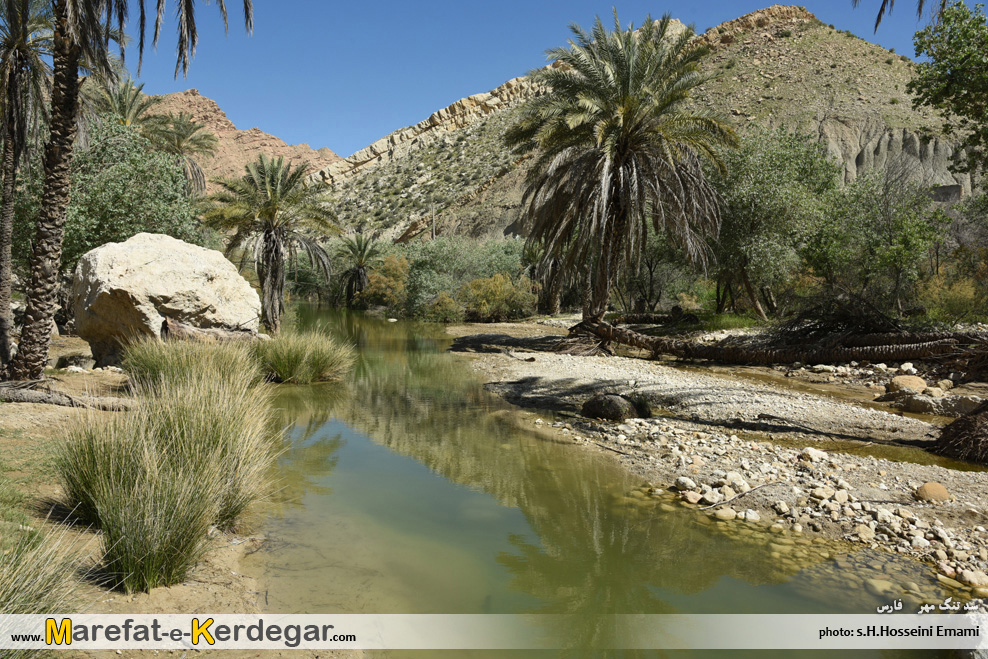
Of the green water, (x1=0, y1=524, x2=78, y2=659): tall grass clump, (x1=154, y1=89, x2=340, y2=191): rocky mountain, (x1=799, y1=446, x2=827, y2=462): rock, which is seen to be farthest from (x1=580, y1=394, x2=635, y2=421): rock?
(x1=154, y1=89, x2=340, y2=191): rocky mountain

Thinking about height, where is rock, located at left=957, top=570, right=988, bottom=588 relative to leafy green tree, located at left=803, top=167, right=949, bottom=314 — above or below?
below

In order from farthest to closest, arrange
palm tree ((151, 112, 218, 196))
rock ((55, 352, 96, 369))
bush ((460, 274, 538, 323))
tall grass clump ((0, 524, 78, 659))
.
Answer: bush ((460, 274, 538, 323))
palm tree ((151, 112, 218, 196))
rock ((55, 352, 96, 369))
tall grass clump ((0, 524, 78, 659))

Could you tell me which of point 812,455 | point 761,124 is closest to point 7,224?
point 812,455

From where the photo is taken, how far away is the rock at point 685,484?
6563 millimetres

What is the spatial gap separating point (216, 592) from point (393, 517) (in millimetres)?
2179

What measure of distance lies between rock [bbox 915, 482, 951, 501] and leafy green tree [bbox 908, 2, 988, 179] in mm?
12393

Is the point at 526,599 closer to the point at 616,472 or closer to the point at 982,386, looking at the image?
the point at 616,472

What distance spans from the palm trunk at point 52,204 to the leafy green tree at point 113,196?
8.46m

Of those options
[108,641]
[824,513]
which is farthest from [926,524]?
[108,641]

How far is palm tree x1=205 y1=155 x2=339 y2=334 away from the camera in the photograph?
19844 mm

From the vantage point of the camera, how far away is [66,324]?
18.6 metres

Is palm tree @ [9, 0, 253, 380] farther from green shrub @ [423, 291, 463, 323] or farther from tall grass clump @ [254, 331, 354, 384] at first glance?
green shrub @ [423, 291, 463, 323]

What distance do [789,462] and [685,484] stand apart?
5.60 ft

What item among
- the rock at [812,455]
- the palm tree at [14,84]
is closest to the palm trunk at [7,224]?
the palm tree at [14,84]
